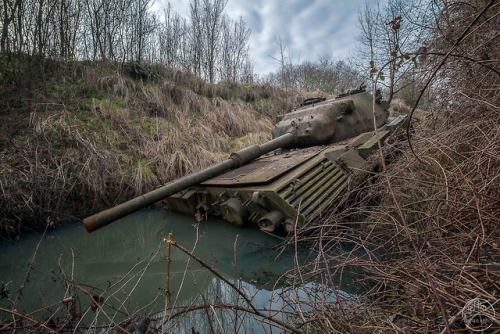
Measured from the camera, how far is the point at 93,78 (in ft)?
30.5

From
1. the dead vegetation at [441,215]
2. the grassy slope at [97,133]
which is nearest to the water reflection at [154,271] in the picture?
the dead vegetation at [441,215]

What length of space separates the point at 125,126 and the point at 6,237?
429cm

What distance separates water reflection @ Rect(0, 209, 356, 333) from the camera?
240 centimetres

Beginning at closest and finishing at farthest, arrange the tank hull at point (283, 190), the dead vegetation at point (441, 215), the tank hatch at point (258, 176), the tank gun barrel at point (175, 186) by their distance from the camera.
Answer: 1. the dead vegetation at point (441, 215)
2. the tank gun barrel at point (175, 186)
3. the tank hull at point (283, 190)
4. the tank hatch at point (258, 176)

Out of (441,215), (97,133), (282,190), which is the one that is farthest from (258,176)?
(97,133)

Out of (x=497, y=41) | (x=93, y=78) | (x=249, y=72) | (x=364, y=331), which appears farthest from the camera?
(x=249, y=72)

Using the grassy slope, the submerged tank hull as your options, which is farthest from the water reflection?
the grassy slope

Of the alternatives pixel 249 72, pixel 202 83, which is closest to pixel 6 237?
pixel 202 83

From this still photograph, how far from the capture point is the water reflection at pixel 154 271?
2.40 meters

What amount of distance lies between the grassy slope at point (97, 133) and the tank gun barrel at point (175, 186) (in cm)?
213

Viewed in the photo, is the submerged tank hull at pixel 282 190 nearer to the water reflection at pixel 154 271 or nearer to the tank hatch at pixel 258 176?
the tank hatch at pixel 258 176

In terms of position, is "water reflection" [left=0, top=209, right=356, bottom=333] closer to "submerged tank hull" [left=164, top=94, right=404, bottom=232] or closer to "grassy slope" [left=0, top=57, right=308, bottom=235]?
"submerged tank hull" [left=164, top=94, right=404, bottom=232]

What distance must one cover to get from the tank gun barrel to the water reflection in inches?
20.1

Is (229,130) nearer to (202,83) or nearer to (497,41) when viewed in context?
(202,83)
